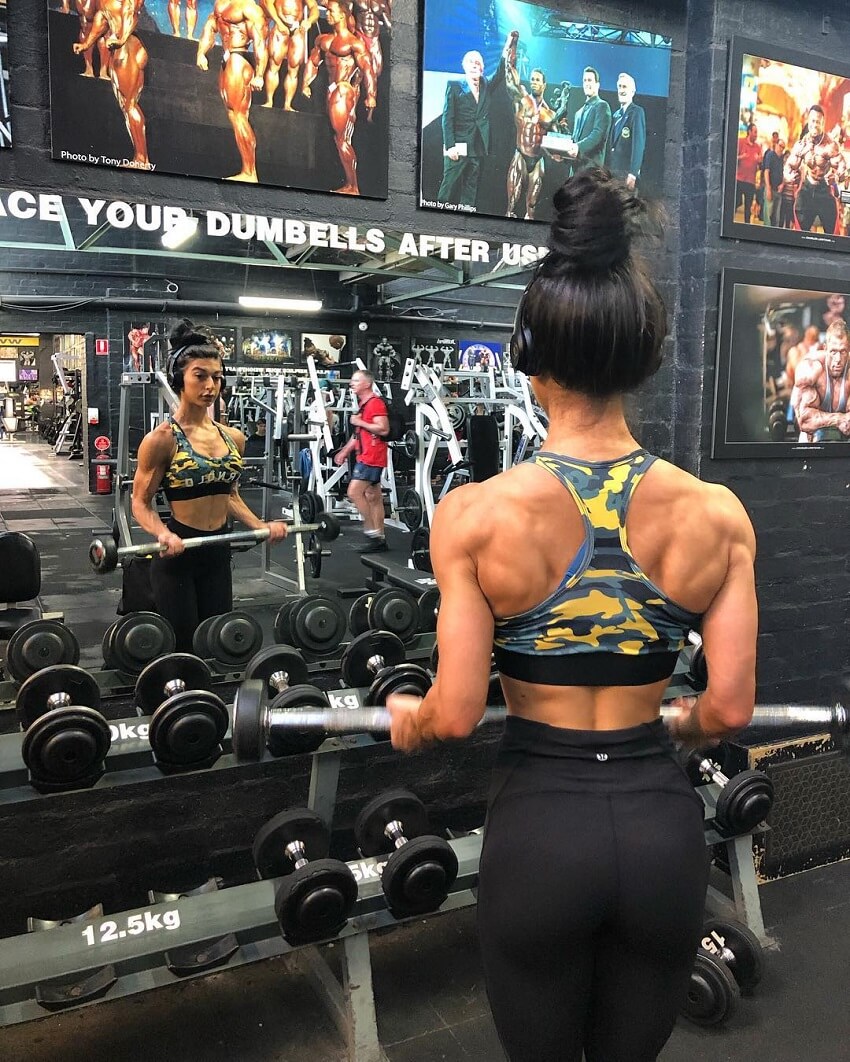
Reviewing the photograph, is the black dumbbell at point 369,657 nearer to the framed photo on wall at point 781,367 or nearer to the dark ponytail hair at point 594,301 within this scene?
the framed photo on wall at point 781,367

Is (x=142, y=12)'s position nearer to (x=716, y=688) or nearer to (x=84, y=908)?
(x=716, y=688)

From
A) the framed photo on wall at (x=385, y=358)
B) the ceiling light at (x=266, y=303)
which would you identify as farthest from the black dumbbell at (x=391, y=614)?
the framed photo on wall at (x=385, y=358)

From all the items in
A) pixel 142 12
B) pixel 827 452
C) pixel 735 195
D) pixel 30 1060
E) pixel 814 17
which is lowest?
pixel 30 1060

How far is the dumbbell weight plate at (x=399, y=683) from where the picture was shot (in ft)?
6.38

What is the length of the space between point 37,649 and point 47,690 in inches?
15.9

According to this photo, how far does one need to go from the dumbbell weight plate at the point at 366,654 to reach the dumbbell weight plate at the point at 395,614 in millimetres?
364

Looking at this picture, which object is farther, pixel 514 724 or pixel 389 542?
pixel 389 542

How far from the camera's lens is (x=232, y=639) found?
2.45 metres

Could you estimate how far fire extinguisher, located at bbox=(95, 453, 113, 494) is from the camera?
702cm

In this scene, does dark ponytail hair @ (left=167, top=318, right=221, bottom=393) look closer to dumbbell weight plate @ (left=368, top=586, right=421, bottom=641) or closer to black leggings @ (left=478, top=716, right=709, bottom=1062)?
dumbbell weight plate @ (left=368, top=586, right=421, bottom=641)

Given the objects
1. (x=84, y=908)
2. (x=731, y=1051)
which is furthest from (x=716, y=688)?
(x=84, y=908)

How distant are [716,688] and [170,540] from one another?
1717mm

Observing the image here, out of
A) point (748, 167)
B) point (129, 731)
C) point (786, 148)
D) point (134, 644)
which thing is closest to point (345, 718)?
point (129, 731)

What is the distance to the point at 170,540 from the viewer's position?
7.75 ft
